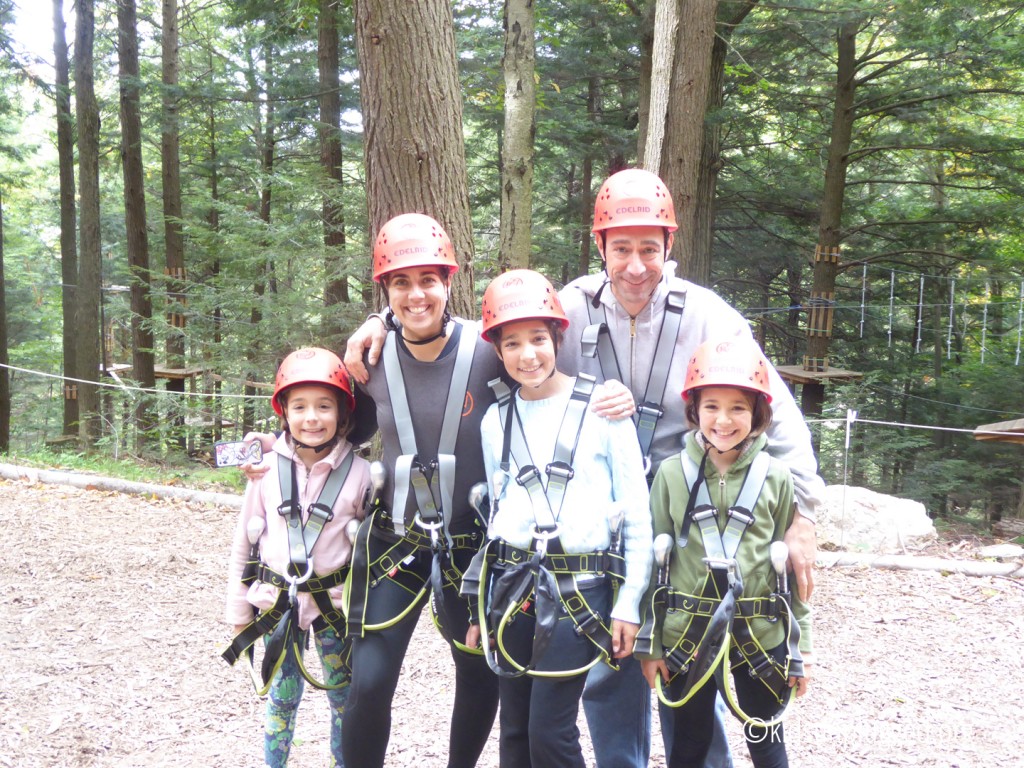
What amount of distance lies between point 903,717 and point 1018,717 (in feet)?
1.90

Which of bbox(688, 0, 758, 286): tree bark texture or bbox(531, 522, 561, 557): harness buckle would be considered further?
bbox(688, 0, 758, 286): tree bark texture

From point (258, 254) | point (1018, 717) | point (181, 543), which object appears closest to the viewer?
point (1018, 717)

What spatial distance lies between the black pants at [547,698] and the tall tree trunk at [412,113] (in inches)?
92.4

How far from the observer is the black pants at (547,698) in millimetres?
2453

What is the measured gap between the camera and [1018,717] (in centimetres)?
406

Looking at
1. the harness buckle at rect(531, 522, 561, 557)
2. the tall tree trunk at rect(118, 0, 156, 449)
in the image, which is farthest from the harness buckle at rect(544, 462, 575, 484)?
the tall tree trunk at rect(118, 0, 156, 449)

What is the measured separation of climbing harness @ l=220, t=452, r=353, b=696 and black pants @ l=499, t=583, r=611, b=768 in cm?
73

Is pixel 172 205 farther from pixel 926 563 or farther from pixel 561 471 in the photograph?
pixel 561 471

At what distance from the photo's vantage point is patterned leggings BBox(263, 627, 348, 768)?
2971 millimetres

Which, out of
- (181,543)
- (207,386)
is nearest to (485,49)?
(181,543)

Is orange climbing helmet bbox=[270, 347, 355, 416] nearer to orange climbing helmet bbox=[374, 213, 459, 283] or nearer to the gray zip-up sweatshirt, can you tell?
orange climbing helmet bbox=[374, 213, 459, 283]

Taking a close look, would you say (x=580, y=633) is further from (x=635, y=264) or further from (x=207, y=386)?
(x=207, y=386)

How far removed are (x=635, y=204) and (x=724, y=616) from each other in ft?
4.41

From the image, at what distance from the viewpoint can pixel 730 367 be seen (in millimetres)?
2494
